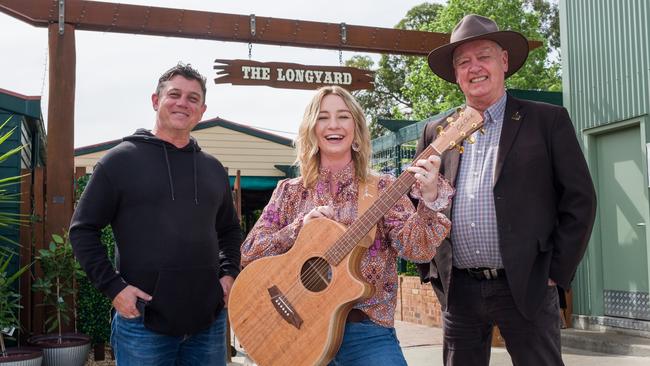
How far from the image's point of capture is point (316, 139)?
2928mm

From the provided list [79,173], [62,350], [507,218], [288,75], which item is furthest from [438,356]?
[507,218]

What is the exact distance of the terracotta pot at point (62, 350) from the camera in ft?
20.0

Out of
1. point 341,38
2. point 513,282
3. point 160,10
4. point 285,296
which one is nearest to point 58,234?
point 160,10

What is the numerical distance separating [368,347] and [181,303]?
A: 0.86 m

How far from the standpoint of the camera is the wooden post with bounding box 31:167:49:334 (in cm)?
681

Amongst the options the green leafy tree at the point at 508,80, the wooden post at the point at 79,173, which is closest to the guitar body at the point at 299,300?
the wooden post at the point at 79,173

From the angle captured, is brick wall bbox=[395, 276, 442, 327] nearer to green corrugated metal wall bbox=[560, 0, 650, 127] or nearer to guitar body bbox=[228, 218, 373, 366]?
green corrugated metal wall bbox=[560, 0, 650, 127]

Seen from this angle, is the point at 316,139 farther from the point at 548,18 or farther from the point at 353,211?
the point at 548,18

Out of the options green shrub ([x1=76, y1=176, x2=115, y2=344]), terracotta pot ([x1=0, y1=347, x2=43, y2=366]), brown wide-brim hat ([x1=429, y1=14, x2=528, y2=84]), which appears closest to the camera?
brown wide-brim hat ([x1=429, y1=14, x2=528, y2=84])

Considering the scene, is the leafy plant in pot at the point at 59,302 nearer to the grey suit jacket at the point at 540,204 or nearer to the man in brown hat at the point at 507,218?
the man in brown hat at the point at 507,218

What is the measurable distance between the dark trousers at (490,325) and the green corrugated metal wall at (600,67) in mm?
5351

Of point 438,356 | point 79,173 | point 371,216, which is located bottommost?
point 438,356

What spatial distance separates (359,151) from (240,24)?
16.8 feet

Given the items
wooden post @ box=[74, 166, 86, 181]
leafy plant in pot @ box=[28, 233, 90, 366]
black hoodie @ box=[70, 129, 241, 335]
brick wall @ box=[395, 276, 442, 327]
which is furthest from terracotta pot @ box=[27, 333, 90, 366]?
brick wall @ box=[395, 276, 442, 327]
